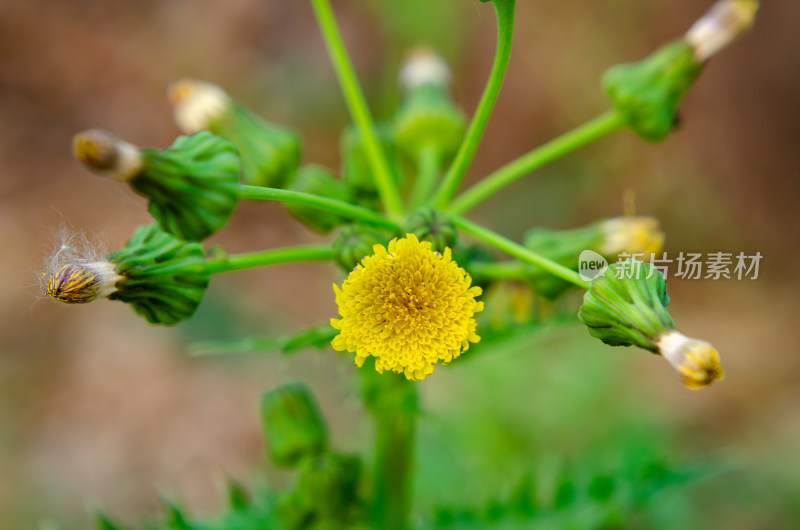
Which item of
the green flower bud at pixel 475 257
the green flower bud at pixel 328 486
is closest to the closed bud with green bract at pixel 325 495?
the green flower bud at pixel 328 486

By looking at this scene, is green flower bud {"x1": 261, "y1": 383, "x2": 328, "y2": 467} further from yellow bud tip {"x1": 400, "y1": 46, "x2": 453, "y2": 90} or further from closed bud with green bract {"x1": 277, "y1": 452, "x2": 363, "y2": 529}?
yellow bud tip {"x1": 400, "y1": 46, "x2": 453, "y2": 90}

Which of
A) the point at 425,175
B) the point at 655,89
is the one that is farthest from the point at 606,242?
the point at 425,175

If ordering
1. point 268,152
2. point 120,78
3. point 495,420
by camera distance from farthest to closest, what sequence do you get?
point 120,78 < point 495,420 < point 268,152

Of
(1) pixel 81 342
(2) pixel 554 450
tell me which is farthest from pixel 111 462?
(2) pixel 554 450

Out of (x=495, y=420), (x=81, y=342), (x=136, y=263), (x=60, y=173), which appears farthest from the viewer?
(x=60, y=173)

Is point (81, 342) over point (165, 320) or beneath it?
over

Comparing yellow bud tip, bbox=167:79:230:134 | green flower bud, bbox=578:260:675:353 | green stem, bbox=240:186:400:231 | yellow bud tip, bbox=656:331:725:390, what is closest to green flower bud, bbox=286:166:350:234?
green stem, bbox=240:186:400:231

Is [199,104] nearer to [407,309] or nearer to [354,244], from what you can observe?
[354,244]

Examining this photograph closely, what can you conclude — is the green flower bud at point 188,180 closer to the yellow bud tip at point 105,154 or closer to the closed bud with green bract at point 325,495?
the yellow bud tip at point 105,154

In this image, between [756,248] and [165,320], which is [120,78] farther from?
[756,248]
